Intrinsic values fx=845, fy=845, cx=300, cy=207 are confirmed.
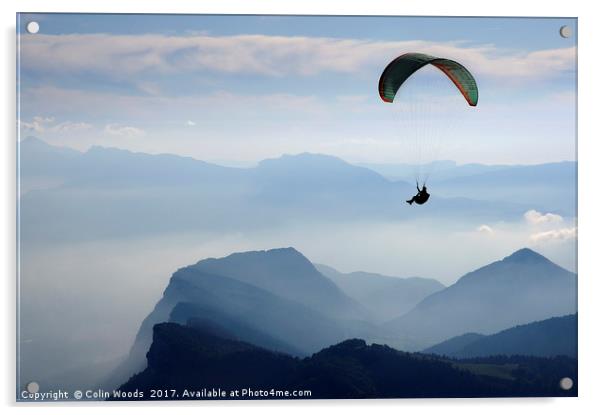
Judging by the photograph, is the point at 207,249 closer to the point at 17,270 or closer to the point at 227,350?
the point at 227,350

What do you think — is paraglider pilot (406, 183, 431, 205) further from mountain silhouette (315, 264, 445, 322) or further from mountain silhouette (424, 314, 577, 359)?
mountain silhouette (424, 314, 577, 359)

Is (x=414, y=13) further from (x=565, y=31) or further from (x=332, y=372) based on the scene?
(x=332, y=372)

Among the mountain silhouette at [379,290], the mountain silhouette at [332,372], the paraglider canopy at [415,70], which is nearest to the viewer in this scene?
the paraglider canopy at [415,70]

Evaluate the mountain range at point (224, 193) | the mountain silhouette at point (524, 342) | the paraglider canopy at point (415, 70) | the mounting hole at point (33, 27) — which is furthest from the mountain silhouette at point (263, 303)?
the mounting hole at point (33, 27)

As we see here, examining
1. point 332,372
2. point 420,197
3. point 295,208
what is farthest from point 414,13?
point 332,372

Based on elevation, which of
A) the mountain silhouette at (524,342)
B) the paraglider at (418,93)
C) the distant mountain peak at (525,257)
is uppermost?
the paraglider at (418,93)

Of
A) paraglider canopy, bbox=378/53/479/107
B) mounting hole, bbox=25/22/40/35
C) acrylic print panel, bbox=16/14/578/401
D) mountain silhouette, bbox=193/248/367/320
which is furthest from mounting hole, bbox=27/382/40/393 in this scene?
paraglider canopy, bbox=378/53/479/107

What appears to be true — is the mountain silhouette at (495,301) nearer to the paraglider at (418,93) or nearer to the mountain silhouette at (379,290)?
the mountain silhouette at (379,290)
